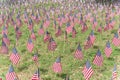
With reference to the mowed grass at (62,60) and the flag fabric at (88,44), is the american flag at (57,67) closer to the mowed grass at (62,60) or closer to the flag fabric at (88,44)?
the mowed grass at (62,60)

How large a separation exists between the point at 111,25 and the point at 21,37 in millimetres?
7282

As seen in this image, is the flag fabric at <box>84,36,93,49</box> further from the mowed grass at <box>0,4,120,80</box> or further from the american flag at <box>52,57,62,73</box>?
the american flag at <box>52,57,62,73</box>

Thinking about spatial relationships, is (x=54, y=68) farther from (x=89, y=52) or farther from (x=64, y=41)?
(x=64, y=41)

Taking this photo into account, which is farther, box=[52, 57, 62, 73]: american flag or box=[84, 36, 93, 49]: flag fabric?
box=[84, 36, 93, 49]: flag fabric

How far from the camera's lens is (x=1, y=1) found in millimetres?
35219

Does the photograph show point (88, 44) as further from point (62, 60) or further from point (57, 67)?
point (57, 67)

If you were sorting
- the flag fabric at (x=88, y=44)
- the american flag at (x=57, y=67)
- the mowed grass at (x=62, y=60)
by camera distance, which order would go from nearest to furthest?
the american flag at (x=57, y=67), the mowed grass at (x=62, y=60), the flag fabric at (x=88, y=44)

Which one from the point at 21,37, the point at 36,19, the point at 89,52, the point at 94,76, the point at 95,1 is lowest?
the point at 94,76

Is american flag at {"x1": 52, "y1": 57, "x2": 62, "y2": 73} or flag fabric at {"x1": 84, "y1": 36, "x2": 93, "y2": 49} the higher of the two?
flag fabric at {"x1": 84, "y1": 36, "x2": 93, "y2": 49}

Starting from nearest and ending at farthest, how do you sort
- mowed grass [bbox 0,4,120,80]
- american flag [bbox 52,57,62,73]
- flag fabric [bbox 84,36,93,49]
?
american flag [bbox 52,57,62,73], mowed grass [bbox 0,4,120,80], flag fabric [bbox 84,36,93,49]

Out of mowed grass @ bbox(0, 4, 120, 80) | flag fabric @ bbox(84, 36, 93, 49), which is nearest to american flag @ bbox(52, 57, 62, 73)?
mowed grass @ bbox(0, 4, 120, 80)

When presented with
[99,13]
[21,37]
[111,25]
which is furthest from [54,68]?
[99,13]

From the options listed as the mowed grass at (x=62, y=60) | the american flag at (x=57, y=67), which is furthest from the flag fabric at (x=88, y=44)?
the american flag at (x=57, y=67)

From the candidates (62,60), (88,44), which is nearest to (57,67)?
(62,60)
